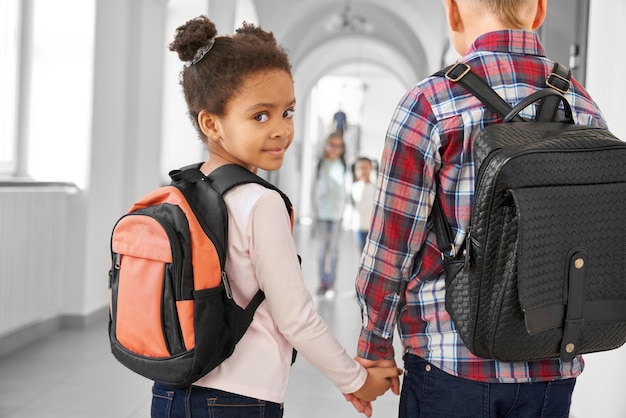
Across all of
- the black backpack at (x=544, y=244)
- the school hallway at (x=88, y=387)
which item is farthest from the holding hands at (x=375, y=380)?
the school hallway at (x=88, y=387)

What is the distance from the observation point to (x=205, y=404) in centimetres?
140

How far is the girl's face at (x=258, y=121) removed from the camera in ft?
4.82

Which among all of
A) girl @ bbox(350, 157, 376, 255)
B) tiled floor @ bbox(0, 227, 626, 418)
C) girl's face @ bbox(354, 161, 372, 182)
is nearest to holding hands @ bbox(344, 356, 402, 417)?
tiled floor @ bbox(0, 227, 626, 418)

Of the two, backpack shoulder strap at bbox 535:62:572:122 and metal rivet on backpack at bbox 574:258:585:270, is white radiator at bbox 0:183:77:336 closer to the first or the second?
backpack shoulder strap at bbox 535:62:572:122

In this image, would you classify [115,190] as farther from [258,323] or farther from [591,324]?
[591,324]

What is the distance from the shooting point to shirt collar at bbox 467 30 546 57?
139cm

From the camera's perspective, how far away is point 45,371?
4.46 meters

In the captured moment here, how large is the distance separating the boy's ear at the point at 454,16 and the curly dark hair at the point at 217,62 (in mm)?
342

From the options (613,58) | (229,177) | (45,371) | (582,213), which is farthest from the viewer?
(45,371)

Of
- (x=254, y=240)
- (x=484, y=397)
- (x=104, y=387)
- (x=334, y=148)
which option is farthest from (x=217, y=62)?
(x=334, y=148)

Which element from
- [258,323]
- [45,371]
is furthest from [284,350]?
[45,371]

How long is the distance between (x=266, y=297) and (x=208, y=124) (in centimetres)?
38

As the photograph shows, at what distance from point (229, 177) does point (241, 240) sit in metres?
0.12

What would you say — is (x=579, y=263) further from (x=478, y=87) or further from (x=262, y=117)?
(x=262, y=117)
